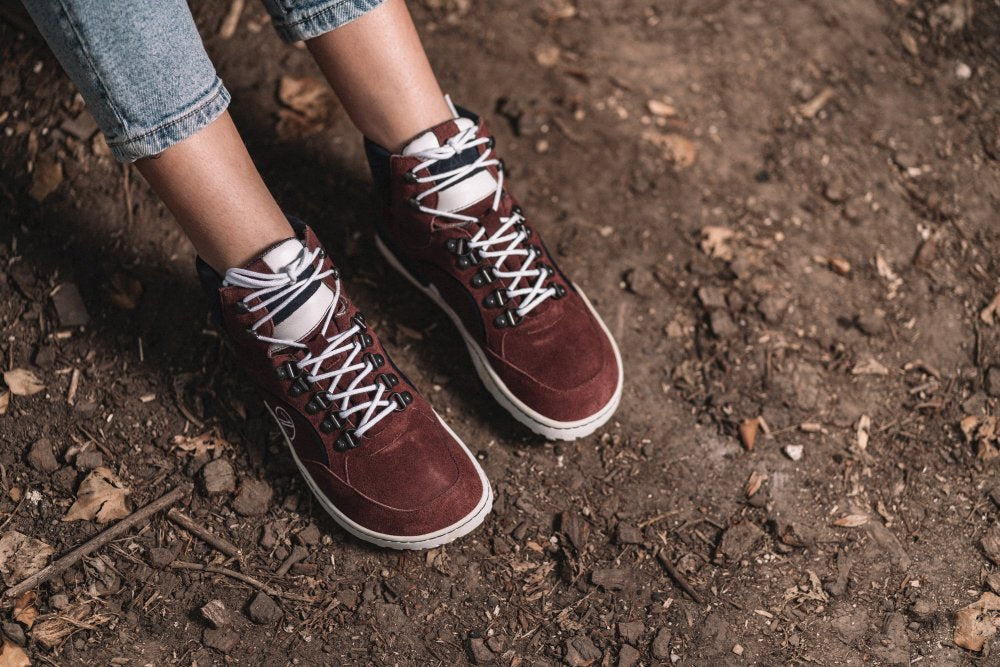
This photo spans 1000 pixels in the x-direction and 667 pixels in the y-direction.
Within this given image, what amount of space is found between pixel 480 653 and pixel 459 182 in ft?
3.49

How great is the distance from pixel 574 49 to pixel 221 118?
140 centimetres

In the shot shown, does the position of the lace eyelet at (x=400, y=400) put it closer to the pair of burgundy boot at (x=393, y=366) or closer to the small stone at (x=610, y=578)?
the pair of burgundy boot at (x=393, y=366)

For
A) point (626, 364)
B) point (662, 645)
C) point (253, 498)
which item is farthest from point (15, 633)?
point (626, 364)

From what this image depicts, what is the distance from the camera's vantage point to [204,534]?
6.04 feet

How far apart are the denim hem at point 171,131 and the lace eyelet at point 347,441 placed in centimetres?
71

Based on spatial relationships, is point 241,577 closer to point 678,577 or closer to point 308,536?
point 308,536

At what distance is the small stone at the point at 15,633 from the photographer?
168 cm

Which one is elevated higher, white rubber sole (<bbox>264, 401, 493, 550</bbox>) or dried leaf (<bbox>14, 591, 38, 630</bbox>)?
dried leaf (<bbox>14, 591, 38, 630</bbox>)

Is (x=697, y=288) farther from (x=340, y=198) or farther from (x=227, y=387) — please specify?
(x=227, y=387)

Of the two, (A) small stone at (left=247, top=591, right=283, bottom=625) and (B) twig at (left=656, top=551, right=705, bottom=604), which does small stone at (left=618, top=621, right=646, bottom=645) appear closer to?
(B) twig at (left=656, top=551, right=705, bottom=604)

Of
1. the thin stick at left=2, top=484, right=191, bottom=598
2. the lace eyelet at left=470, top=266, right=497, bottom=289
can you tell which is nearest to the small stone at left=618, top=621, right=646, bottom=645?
the lace eyelet at left=470, top=266, right=497, bottom=289

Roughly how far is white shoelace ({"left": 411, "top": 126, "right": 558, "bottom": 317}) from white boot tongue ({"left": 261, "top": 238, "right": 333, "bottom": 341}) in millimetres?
315

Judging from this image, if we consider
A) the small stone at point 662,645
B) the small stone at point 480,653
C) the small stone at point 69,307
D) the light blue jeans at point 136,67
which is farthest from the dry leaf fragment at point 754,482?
the small stone at point 69,307

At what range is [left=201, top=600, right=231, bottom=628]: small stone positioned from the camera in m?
1.74
